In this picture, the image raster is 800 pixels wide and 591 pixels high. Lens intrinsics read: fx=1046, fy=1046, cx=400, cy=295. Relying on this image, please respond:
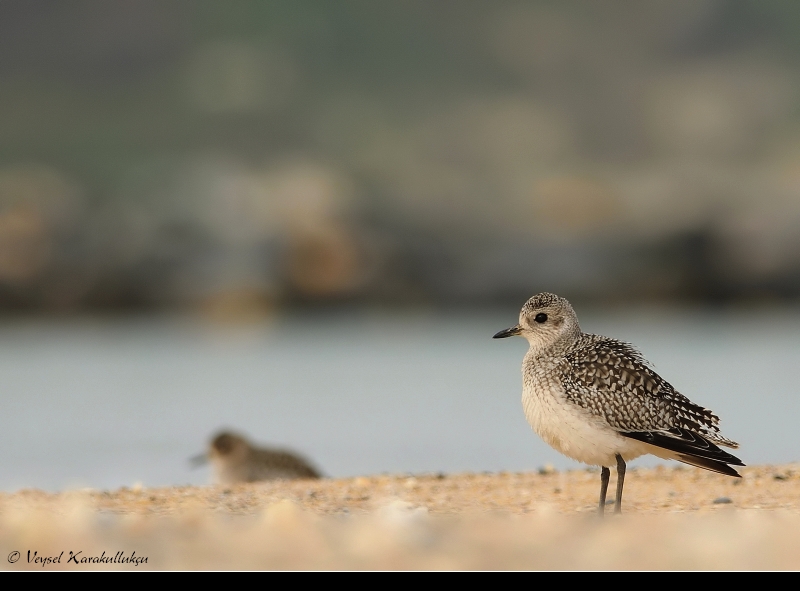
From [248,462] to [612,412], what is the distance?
19.6ft

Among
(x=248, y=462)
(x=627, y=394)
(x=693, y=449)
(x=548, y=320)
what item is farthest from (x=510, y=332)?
(x=248, y=462)

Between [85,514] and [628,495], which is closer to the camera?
[85,514]

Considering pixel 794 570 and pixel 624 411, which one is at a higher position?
pixel 624 411

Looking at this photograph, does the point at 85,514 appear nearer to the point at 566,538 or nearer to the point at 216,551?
the point at 216,551

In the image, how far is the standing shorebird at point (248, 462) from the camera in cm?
1166

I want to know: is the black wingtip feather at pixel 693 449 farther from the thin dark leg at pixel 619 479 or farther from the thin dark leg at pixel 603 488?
the thin dark leg at pixel 603 488

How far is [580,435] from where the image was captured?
6863 mm

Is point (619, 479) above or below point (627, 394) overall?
below

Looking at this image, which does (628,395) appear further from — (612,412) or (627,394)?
(612,412)

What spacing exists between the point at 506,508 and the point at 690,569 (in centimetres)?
397

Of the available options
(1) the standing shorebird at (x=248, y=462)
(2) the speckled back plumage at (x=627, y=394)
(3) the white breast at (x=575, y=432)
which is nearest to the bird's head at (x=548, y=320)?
(2) the speckled back plumage at (x=627, y=394)

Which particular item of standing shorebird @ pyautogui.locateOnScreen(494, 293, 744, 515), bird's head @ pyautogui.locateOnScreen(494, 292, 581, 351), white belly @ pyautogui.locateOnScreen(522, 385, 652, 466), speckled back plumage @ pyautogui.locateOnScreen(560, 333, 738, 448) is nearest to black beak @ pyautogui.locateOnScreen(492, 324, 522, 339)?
bird's head @ pyautogui.locateOnScreen(494, 292, 581, 351)

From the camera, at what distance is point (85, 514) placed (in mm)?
4914
